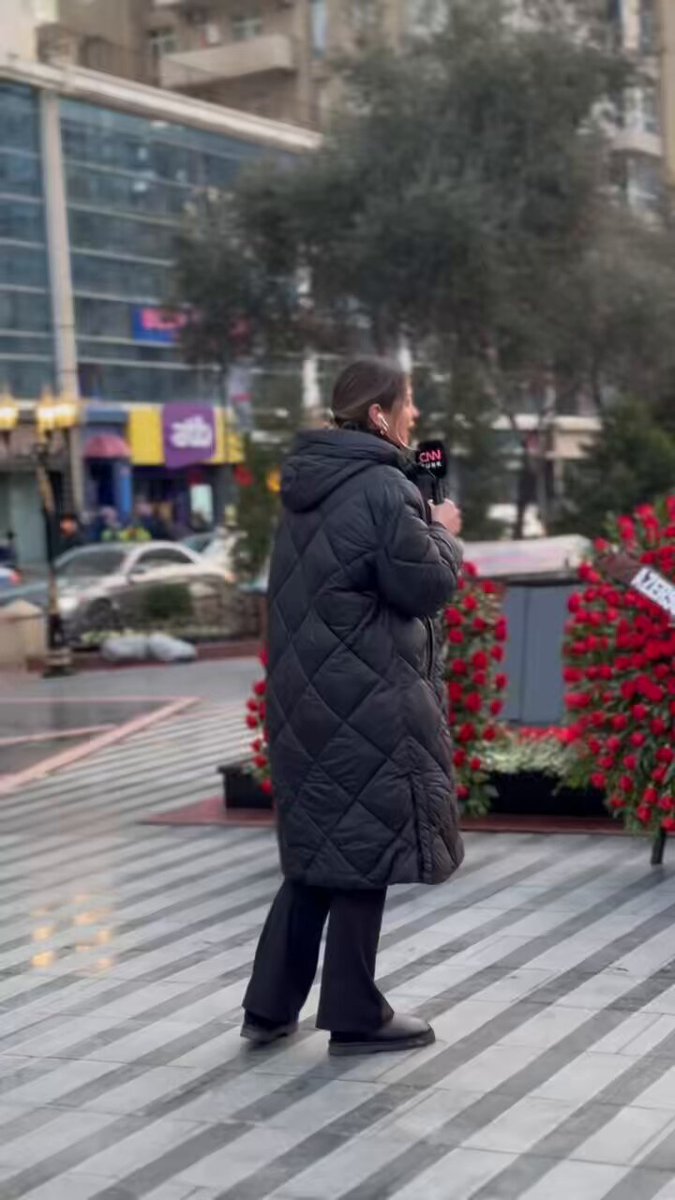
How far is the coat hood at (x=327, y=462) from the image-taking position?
4914 mm

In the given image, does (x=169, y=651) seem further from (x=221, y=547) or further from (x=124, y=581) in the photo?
(x=221, y=547)

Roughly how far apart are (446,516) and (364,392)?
0.38 metres

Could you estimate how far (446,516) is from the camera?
5102mm

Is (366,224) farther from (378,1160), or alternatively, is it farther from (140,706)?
(378,1160)

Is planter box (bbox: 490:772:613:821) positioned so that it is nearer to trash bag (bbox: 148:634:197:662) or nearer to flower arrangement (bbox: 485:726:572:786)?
flower arrangement (bbox: 485:726:572:786)

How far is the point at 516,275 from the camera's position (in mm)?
24828

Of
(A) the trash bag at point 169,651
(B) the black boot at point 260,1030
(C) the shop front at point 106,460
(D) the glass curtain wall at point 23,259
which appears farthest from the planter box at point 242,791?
(C) the shop front at point 106,460

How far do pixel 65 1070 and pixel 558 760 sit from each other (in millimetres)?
3898

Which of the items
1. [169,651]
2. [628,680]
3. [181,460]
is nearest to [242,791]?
[628,680]

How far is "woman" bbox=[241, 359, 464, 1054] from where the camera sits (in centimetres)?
480

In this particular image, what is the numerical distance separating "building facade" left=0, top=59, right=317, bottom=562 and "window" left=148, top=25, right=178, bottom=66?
18.0 feet

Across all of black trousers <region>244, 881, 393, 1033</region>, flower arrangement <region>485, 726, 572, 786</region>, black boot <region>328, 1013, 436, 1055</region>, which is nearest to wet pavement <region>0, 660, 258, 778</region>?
flower arrangement <region>485, 726, 572, 786</region>

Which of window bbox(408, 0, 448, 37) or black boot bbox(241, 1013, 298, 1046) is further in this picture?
window bbox(408, 0, 448, 37)

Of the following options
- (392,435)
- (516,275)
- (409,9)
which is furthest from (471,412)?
(392,435)
